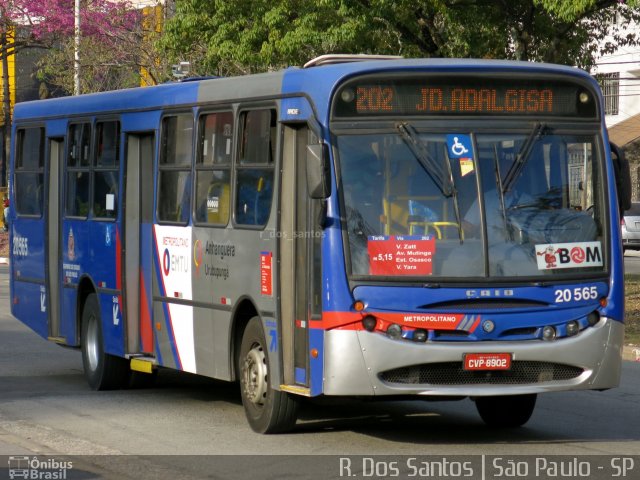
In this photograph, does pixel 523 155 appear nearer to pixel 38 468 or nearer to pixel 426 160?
pixel 426 160

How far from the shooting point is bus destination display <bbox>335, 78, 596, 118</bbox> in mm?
9711

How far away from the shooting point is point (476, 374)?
9555 mm

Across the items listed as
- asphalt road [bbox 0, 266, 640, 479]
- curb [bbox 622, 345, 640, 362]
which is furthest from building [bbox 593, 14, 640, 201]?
asphalt road [bbox 0, 266, 640, 479]

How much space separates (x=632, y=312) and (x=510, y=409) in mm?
10026

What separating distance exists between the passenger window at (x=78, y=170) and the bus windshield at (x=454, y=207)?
527cm

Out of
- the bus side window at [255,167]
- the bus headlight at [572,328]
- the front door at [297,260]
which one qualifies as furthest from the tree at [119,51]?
the bus headlight at [572,328]

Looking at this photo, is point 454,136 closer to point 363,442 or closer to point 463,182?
point 463,182

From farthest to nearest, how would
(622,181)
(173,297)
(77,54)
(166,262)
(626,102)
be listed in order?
(626,102) < (77,54) < (166,262) < (173,297) < (622,181)

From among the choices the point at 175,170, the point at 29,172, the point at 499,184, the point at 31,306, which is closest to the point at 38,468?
the point at 499,184

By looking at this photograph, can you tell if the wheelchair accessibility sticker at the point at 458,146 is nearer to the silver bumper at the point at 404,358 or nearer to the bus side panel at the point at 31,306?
the silver bumper at the point at 404,358

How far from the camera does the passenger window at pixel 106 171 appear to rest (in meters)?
13.5

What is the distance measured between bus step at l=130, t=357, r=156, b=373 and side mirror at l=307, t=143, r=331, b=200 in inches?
147

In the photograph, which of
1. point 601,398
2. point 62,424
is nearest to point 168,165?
point 62,424

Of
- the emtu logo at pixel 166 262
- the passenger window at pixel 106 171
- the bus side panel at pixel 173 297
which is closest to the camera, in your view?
the bus side panel at pixel 173 297
